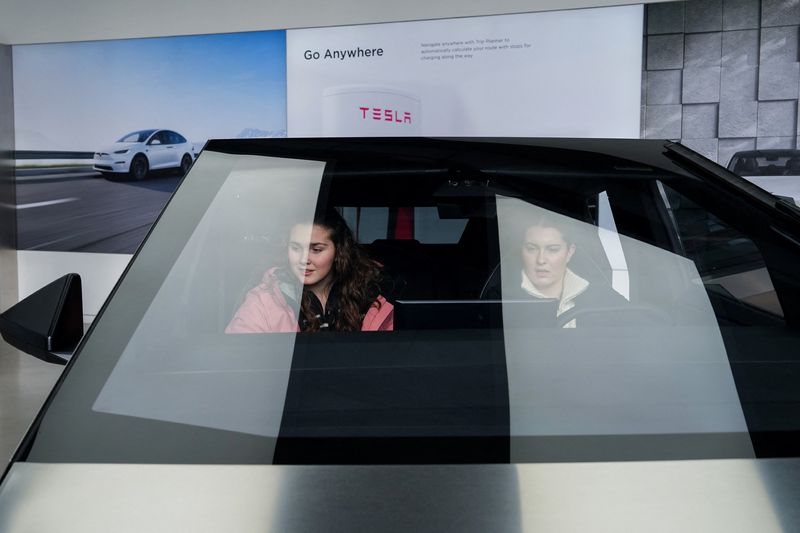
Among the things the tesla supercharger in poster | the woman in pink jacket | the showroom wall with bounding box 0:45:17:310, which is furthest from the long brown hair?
the showroom wall with bounding box 0:45:17:310

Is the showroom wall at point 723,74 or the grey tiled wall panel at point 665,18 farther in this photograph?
the grey tiled wall panel at point 665,18

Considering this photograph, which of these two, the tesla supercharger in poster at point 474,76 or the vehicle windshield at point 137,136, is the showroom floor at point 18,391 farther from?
the tesla supercharger in poster at point 474,76

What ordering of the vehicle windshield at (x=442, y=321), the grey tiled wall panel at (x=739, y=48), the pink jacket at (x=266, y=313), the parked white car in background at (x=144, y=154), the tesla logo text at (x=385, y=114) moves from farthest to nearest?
the parked white car in background at (x=144, y=154) < the tesla logo text at (x=385, y=114) < the grey tiled wall panel at (x=739, y=48) < the pink jacket at (x=266, y=313) < the vehicle windshield at (x=442, y=321)

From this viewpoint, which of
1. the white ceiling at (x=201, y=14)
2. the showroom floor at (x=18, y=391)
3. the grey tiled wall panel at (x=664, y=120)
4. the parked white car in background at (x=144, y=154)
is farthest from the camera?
the parked white car in background at (x=144, y=154)

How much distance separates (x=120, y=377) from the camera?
81 cm

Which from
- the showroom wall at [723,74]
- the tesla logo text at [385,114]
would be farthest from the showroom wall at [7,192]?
the showroom wall at [723,74]

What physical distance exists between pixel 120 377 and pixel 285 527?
30 cm

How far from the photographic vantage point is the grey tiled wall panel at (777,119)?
4855mm

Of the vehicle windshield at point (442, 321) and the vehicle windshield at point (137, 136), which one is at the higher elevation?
the vehicle windshield at point (137, 136)

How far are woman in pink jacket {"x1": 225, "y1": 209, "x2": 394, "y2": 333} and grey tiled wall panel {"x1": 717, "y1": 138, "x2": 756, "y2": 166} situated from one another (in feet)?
14.6

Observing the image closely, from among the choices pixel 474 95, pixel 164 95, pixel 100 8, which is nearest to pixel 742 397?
pixel 474 95

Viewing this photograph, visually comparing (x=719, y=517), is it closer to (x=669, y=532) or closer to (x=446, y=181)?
(x=669, y=532)

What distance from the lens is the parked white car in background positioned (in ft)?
20.2

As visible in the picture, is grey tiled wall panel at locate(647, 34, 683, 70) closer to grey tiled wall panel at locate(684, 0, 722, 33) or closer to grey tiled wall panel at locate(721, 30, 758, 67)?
grey tiled wall panel at locate(684, 0, 722, 33)
